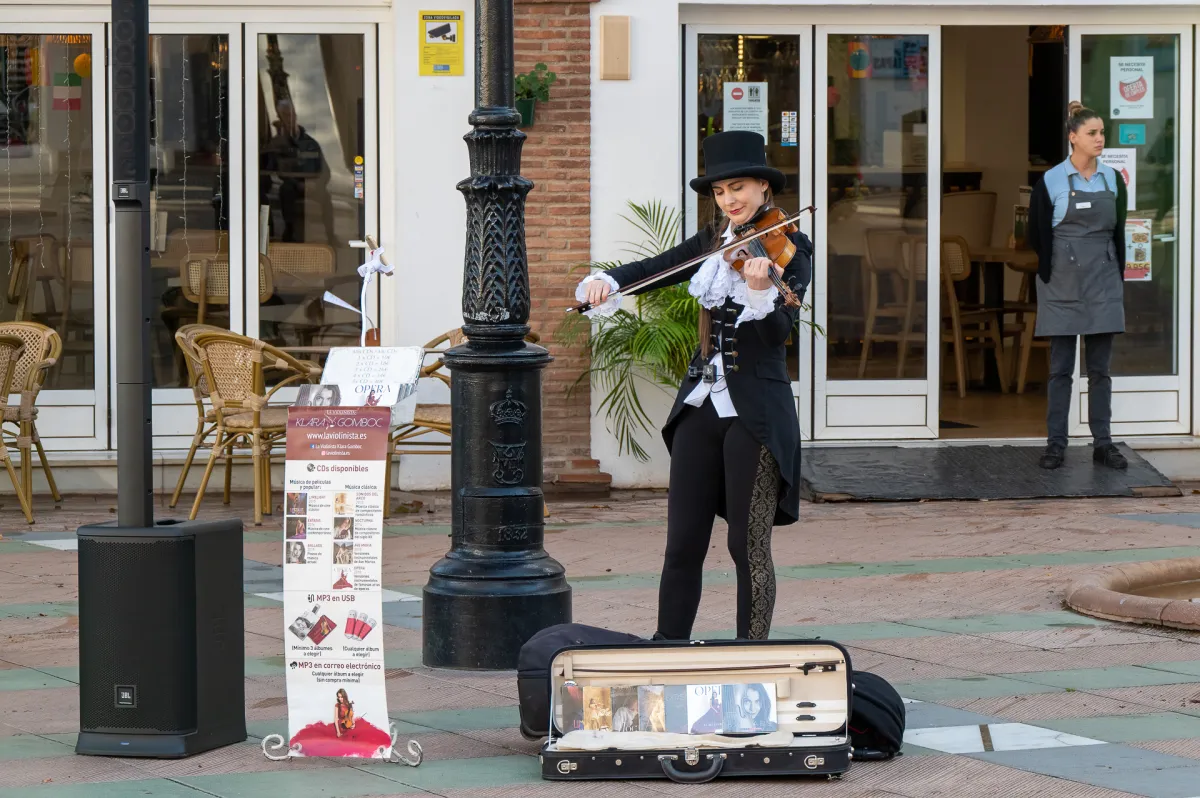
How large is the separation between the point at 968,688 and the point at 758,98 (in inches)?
239

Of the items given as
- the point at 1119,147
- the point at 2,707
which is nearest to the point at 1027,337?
the point at 1119,147

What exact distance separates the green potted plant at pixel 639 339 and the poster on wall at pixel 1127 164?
7.83 ft

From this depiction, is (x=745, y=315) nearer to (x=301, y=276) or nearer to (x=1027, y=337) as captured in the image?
(x=301, y=276)

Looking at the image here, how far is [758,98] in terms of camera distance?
11484 mm

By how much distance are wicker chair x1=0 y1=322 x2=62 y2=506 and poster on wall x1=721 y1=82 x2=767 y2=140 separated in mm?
4445

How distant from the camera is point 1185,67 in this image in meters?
11.8

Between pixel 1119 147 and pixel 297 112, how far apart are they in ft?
17.8

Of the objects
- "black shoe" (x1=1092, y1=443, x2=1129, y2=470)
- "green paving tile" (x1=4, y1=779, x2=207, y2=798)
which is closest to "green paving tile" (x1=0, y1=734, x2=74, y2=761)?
"green paving tile" (x1=4, y1=779, x2=207, y2=798)

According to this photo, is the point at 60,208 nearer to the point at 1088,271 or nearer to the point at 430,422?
the point at 430,422

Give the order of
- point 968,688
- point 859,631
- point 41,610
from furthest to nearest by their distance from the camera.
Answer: point 41,610 < point 859,631 < point 968,688

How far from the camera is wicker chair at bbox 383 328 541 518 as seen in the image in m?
10.0

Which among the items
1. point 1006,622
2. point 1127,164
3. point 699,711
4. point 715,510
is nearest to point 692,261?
point 715,510

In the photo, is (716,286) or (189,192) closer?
(716,286)

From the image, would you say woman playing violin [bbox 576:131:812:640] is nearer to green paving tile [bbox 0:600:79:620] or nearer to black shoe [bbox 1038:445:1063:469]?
green paving tile [bbox 0:600:79:620]
